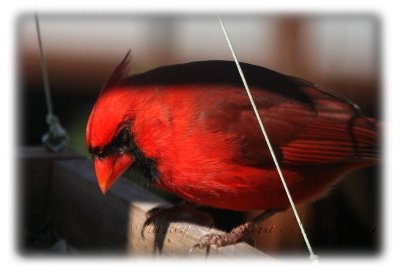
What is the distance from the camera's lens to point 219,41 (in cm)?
213

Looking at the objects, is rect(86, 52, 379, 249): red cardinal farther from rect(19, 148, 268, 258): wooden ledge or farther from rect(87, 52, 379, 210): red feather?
rect(19, 148, 268, 258): wooden ledge

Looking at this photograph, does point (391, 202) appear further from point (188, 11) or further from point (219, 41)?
point (219, 41)

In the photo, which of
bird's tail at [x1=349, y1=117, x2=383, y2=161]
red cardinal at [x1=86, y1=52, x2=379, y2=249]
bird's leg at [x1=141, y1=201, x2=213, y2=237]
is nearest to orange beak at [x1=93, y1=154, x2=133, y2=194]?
red cardinal at [x1=86, y1=52, x2=379, y2=249]

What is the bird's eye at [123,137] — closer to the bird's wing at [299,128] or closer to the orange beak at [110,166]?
the orange beak at [110,166]

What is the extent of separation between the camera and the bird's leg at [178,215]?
5.10 ft

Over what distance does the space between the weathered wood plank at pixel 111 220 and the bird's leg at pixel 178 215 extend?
16mm

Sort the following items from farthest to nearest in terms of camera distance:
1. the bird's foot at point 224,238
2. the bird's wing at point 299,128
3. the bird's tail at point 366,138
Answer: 1. the bird's tail at point 366,138
2. the bird's wing at point 299,128
3. the bird's foot at point 224,238

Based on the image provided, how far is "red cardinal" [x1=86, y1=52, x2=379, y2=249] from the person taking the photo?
1394 mm

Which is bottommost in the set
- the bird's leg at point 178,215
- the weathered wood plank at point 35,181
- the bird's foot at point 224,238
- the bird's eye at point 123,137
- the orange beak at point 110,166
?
the weathered wood plank at point 35,181

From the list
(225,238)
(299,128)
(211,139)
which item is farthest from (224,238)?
(299,128)

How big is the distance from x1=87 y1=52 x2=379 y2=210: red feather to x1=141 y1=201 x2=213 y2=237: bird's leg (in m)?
0.10

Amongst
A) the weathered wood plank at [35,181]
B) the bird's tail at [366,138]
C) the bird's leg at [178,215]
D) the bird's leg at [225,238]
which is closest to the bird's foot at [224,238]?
the bird's leg at [225,238]

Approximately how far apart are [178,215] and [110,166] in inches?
9.0

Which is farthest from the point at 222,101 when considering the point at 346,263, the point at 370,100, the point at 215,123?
the point at 370,100
